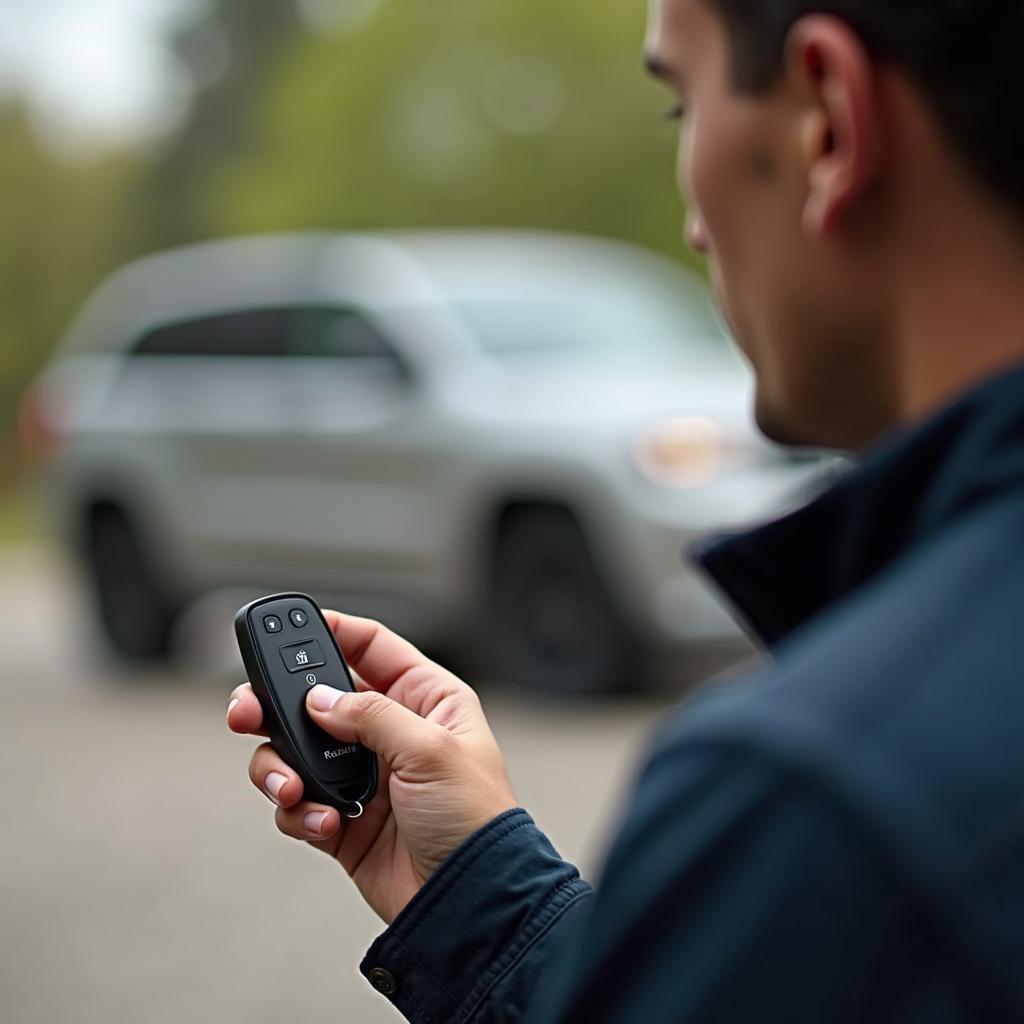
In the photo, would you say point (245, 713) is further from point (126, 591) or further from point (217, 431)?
point (126, 591)

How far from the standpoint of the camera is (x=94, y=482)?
970 centimetres

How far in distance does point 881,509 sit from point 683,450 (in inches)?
250

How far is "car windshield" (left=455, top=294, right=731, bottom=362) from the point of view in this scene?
8.17m

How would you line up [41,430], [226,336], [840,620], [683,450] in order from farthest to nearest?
[41,430], [226,336], [683,450], [840,620]

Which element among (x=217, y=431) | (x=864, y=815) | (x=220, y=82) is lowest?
(x=217, y=431)

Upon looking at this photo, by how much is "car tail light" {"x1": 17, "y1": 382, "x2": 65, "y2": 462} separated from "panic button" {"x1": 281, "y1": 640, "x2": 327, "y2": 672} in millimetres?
8509

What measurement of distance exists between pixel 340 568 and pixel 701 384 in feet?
6.47

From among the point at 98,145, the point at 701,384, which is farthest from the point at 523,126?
the point at 701,384

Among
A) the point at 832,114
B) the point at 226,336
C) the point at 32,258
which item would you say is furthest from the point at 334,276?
the point at 32,258

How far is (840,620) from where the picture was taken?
0.84 metres

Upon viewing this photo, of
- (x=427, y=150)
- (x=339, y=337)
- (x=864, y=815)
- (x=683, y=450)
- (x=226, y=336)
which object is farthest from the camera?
(x=427, y=150)

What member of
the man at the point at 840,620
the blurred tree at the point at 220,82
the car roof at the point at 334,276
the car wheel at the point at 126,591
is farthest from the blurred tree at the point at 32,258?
the man at the point at 840,620

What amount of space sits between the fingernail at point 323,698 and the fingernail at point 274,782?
2.6 inches

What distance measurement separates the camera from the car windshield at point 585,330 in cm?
817
